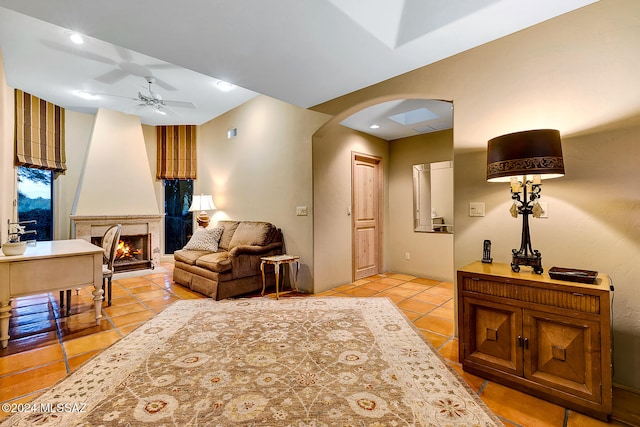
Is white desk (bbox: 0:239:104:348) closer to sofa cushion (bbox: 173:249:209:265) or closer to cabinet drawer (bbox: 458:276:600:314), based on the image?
sofa cushion (bbox: 173:249:209:265)

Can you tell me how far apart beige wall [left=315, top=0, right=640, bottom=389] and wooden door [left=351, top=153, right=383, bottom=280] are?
229 centimetres

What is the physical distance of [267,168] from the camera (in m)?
4.64

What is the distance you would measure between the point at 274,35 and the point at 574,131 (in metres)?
2.33

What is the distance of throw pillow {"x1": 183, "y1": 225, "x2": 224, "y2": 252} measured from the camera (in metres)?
4.51

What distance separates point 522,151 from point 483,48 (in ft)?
3.71

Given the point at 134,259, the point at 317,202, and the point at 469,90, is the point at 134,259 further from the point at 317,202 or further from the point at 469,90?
Answer: the point at 469,90

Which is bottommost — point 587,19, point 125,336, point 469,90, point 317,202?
point 125,336

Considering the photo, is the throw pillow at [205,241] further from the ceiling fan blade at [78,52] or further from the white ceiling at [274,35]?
the ceiling fan blade at [78,52]

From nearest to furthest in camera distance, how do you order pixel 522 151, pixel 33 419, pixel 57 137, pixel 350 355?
1. pixel 33 419
2. pixel 522 151
3. pixel 350 355
4. pixel 57 137

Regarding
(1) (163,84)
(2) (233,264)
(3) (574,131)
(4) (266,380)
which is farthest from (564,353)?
(1) (163,84)

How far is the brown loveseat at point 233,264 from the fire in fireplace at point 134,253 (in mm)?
1571

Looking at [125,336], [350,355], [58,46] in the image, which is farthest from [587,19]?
[58,46]

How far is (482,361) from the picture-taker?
76.2 inches

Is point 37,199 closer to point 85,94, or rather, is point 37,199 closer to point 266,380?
point 85,94
